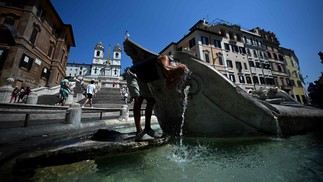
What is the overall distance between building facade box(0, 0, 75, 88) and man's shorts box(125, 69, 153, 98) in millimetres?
17778

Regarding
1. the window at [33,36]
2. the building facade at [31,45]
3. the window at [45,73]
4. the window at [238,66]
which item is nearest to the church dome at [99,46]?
the building facade at [31,45]

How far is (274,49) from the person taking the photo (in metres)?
34.8

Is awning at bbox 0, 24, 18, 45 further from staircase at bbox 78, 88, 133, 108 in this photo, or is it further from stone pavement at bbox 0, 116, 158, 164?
staircase at bbox 78, 88, 133, 108

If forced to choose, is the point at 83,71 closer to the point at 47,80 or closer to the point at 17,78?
the point at 47,80

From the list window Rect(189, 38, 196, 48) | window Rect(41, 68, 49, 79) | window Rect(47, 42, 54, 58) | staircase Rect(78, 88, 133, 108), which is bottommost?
staircase Rect(78, 88, 133, 108)

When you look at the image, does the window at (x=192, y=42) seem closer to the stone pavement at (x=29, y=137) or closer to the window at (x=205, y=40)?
the window at (x=205, y=40)

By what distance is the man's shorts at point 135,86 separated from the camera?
2369 millimetres

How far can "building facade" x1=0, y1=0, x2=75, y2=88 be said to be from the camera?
16.1 m

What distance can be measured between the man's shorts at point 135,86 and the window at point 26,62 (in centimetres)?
2208

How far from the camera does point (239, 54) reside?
27.8 metres

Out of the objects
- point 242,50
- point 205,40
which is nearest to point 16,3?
point 205,40

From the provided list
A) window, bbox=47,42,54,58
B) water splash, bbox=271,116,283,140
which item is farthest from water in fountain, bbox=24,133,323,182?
window, bbox=47,42,54,58

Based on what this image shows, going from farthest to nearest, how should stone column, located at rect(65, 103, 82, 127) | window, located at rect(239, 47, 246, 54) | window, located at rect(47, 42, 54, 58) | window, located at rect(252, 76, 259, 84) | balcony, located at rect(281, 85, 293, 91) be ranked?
balcony, located at rect(281, 85, 293, 91) → window, located at rect(239, 47, 246, 54) → window, located at rect(252, 76, 259, 84) → window, located at rect(47, 42, 54, 58) → stone column, located at rect(65, 103, 82, 127)

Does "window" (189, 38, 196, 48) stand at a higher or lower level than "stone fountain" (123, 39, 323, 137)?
higher
